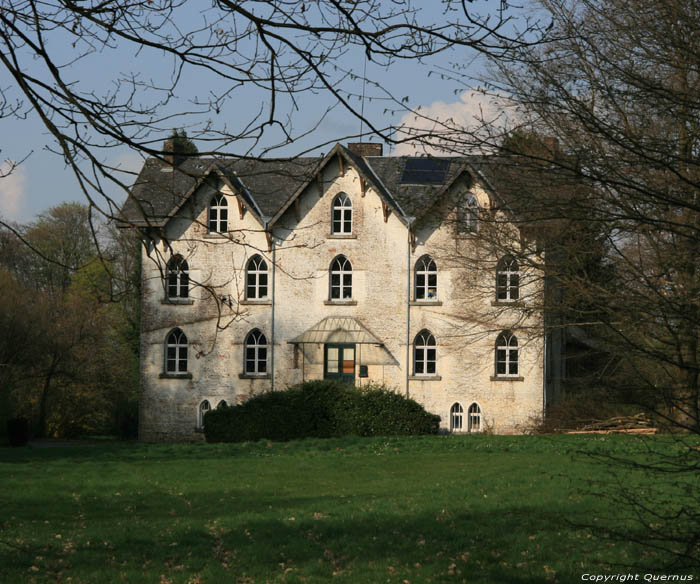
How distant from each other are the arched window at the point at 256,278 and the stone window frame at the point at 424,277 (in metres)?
5.45

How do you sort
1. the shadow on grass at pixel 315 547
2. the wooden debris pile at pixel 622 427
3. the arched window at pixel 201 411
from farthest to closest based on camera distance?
the arched window at pixel 201 411
the wooden debris pile at pixel 622 427
the shadow on grass at pixel 315 547

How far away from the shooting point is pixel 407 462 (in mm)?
19938

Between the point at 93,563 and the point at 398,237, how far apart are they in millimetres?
24615

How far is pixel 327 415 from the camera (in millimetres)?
28344

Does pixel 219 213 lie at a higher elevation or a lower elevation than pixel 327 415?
higher

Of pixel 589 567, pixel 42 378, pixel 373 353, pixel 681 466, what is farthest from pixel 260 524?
pixel 42 378

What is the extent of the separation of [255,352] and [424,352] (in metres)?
6.04

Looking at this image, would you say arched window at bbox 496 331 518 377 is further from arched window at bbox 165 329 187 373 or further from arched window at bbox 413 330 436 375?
arched window at bbox 165 329 187 373

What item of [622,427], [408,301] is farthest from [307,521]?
[408,301]

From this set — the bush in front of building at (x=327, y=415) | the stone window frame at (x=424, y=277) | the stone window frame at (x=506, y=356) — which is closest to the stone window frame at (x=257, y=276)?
the stone window frame at (x=424, y=277)

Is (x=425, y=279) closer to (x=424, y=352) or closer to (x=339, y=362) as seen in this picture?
(x=424, y=352)

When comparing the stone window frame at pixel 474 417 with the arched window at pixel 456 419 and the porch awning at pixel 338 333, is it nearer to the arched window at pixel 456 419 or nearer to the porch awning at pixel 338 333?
the arched window at pixel 456 419

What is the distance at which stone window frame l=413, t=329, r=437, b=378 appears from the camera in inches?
1299

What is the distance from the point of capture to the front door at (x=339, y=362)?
33.1 meters
